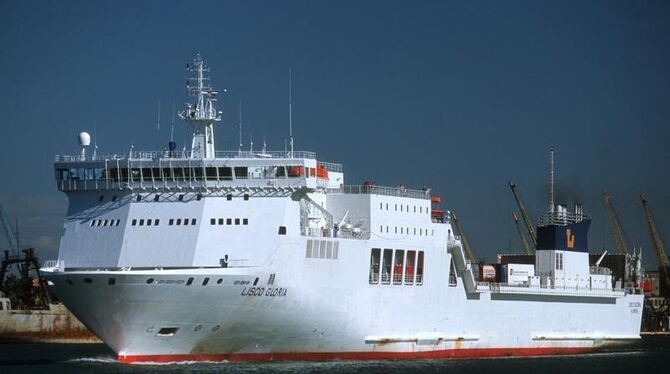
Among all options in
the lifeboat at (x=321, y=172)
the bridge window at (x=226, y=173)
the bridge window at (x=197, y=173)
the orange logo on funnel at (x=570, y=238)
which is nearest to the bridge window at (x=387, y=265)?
the lifeboat at (x=321, y=172)

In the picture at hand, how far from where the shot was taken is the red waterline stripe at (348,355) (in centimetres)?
4691

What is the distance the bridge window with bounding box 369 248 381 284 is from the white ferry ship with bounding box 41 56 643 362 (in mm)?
88

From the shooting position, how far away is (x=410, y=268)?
53688mm

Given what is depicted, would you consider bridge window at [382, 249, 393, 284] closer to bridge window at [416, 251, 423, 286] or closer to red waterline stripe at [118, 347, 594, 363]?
bridge window at [416, 251, 423, 286]

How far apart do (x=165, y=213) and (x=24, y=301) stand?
47.5m

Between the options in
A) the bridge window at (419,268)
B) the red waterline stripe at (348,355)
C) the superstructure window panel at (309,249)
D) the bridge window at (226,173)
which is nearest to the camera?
the red waterline stripe at (348,355)

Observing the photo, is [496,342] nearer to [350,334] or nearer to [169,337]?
[350,334]

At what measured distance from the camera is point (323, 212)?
50594 millimetres

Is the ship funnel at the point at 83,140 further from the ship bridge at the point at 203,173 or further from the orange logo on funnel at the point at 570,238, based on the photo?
the orange logo on funnel at the point at 570,238

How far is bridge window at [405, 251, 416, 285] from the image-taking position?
175 ft

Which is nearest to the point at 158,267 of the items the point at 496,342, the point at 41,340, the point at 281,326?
the point at 281,326

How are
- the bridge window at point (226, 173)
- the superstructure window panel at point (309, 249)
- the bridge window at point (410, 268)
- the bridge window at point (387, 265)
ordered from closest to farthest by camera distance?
the bridge window at point (226, 173) → the superstructure window panel at point (309, 249) → the bridge window at point (387, 265) → the bridge window at point (410, 268)

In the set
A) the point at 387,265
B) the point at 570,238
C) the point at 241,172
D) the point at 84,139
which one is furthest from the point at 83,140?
the point at 570,238

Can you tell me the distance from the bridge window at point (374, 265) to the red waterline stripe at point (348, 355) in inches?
119
